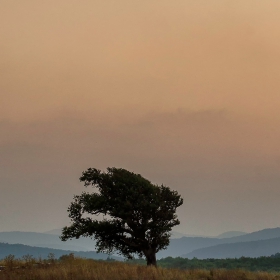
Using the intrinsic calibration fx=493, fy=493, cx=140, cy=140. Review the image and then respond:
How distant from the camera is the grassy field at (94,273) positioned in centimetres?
3088

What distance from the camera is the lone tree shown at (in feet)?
153

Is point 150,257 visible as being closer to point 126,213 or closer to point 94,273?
point 126,213

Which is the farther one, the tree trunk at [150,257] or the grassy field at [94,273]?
the tree trunk at [150,257]

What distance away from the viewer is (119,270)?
3475 centimetres

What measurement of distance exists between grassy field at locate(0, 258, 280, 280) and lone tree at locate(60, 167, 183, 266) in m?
7.10

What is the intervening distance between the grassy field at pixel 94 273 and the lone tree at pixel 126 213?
710 cm

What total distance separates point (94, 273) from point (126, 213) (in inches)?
538

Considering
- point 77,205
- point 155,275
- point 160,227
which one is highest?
point 77,205

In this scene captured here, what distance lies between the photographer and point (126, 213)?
45.2 m

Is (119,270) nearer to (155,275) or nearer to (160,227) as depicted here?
(155,275)

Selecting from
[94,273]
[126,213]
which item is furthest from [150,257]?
[94,273]

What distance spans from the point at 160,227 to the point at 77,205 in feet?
28.3

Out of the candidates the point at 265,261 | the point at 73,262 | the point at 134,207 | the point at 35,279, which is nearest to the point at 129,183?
the point at 134,207

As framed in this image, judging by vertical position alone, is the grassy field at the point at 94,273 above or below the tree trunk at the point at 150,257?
below
